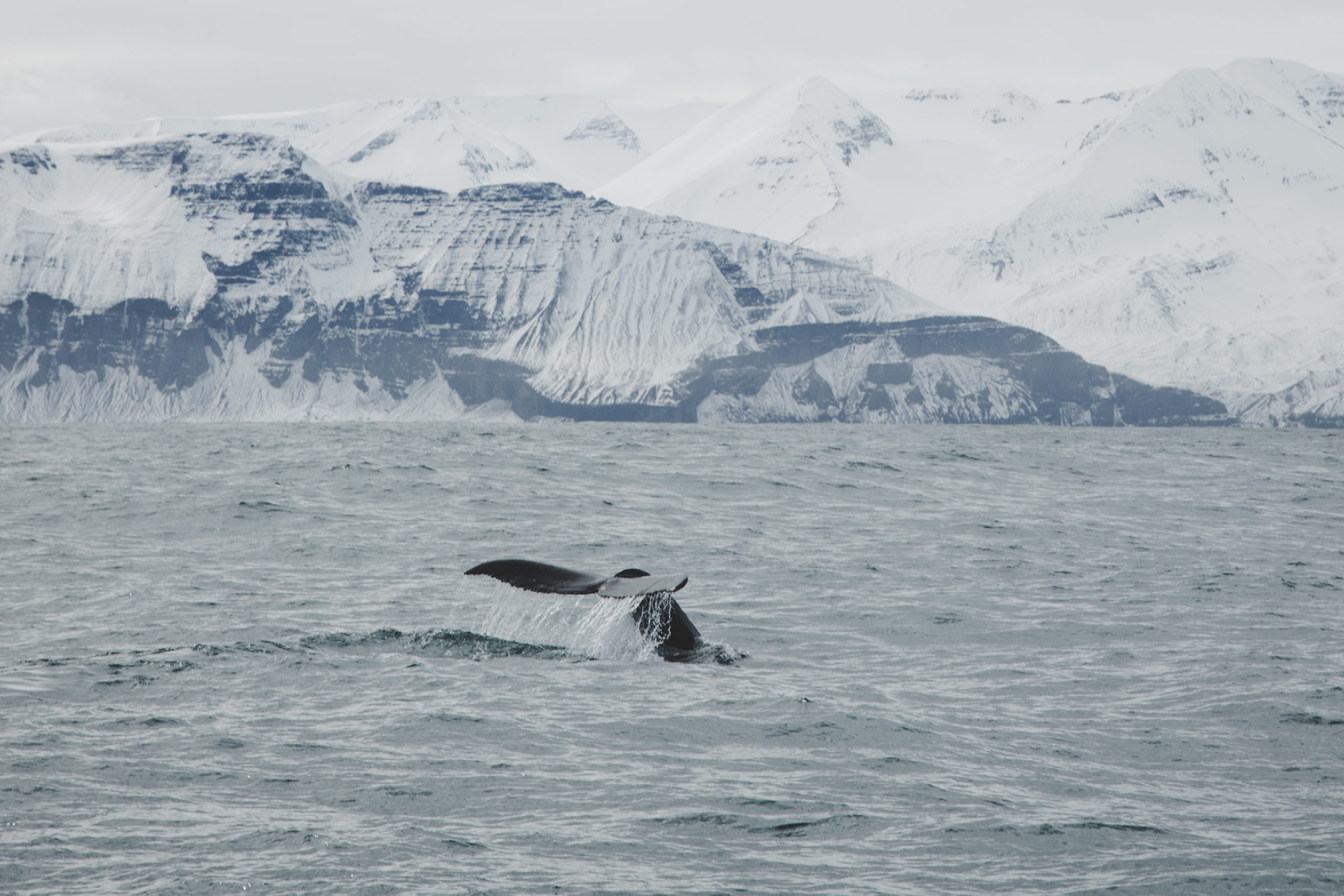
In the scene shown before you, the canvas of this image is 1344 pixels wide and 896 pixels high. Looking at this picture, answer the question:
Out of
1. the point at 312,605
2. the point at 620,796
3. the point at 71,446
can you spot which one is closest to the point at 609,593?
the point at 620,796

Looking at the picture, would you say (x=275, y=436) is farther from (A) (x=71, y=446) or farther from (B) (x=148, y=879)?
(B) (x=148, y=879)

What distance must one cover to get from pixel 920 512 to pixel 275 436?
2445 inches

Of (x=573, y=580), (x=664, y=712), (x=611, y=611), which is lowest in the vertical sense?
(x=664, y=712)

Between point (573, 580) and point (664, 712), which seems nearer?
point (664, 712)

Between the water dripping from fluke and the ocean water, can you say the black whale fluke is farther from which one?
the ocean water

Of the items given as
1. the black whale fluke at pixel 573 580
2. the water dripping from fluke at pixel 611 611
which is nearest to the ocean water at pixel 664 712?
the water dripping from fluke at pixel 611 611

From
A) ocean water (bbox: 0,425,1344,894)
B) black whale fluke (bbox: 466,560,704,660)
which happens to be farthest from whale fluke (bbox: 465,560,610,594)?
ocean water (bbox: 0,425,1344,894)

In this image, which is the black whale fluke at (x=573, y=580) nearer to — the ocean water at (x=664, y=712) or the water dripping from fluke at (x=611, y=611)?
the water dripping from fluke at (x=611, y=611)

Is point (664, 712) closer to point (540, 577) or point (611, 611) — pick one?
point (540, 577)

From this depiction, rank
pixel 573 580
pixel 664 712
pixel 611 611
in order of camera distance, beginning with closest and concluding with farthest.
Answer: pixel 664 712 → pixel 573 580 → pixel 611 611

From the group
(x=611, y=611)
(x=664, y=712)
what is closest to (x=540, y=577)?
(x=664, y=712)

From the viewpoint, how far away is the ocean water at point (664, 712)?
8789 mm

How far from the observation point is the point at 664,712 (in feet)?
40.3

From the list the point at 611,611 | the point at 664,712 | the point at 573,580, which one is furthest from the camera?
the point at 611,611
